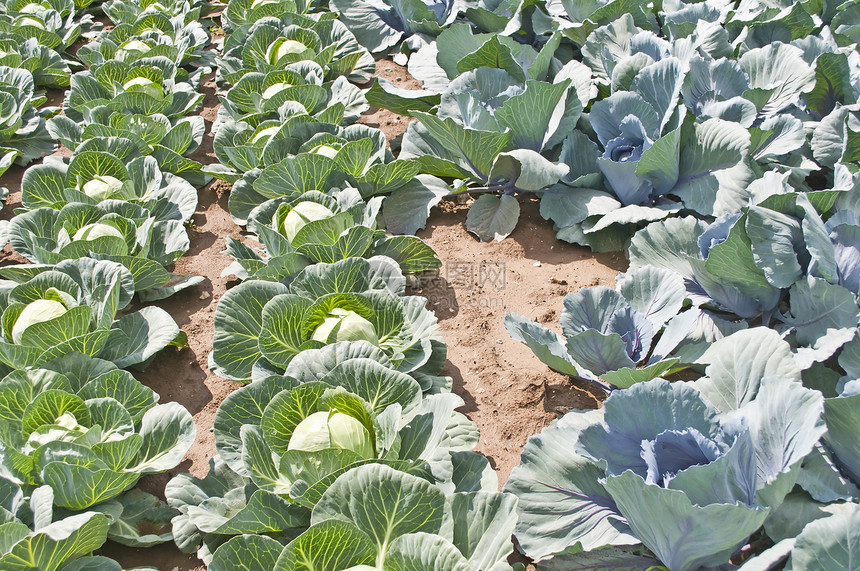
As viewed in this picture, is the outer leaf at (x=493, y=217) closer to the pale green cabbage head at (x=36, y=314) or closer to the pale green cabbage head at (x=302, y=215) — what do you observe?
the pale green cabbage head at (x=302, y=215)

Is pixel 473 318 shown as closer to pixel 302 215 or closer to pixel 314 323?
pixel 314 323

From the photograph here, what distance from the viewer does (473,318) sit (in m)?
3.84

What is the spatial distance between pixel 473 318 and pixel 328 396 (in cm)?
131

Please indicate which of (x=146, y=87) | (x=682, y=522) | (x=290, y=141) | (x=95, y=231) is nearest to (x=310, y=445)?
(x=682, y=522)

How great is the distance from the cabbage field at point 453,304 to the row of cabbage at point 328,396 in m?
0.01

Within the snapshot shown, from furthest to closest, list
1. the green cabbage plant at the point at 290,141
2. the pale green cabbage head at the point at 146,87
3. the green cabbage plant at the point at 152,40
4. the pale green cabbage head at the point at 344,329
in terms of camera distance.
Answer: the green cabbage plant at the point at 152,40
the pale green cabbage head at the point at 146,87
the green cabbage plant at the point at 290,141
the pale green cabbage head at the point at 344,329

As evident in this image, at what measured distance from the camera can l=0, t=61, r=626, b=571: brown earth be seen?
318 cm

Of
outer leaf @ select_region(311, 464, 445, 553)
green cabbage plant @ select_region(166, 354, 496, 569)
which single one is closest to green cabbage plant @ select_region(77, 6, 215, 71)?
green cabbage plant @ select_region(166, 354, 496, 569)

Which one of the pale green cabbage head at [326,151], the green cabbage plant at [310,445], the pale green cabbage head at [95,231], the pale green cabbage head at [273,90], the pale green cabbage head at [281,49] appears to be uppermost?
the pale green cabbage head at [281,49]

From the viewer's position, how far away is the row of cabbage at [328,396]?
7.68 ft

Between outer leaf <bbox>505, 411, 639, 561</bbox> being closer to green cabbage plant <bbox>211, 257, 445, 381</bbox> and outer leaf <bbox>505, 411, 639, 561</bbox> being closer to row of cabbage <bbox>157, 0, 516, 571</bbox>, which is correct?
row of cabbage <bbox>157, 0, 516, 571</bbox>

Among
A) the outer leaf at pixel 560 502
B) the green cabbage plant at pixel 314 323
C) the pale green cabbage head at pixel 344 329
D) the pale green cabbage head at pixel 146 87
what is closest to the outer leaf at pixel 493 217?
the green cabbage plant at pixel 314 323

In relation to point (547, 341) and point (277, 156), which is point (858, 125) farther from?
point (277, 156)

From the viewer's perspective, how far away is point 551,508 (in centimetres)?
257
